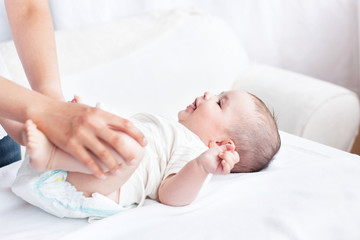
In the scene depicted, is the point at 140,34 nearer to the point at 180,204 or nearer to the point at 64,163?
the point at 180,204

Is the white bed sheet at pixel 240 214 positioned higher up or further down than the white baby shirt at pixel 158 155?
further down

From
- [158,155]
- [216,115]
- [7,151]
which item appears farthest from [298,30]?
[7,151]

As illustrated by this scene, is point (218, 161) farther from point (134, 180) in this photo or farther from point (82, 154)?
point (82, 154)

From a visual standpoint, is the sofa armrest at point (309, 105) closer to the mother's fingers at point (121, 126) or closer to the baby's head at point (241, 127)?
the baby's head at point (241, 127)

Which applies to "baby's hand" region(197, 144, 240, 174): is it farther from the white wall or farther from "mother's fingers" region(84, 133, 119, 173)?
the white wall

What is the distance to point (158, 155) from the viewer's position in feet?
4.01

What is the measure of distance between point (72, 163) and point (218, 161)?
1.00ft

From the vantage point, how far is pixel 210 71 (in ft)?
6.66

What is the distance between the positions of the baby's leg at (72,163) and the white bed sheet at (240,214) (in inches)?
2.8

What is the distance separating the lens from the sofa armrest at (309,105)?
1.81 m

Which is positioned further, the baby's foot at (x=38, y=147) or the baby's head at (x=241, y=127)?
the baby's head at (x=241, y=127)

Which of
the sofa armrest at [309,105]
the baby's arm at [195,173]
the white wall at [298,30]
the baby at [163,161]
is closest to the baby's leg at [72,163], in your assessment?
the baby at [163,161]

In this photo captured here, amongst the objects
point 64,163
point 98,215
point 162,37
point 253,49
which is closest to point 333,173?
point 98,215

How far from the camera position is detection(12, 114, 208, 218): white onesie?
1.05 metres
